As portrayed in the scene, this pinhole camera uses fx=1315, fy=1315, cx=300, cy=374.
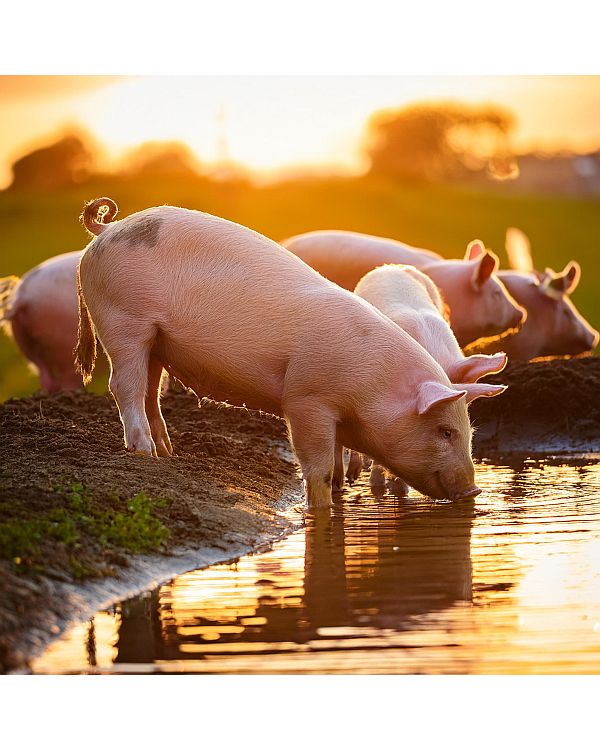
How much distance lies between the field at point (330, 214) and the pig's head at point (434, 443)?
319 centimetres

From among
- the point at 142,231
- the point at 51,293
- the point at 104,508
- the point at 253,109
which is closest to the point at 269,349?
the point at 142,231

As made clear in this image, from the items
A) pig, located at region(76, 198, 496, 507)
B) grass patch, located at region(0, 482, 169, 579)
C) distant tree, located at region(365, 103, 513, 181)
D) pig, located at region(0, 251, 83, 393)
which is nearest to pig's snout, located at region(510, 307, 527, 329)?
distant tree, located at region(365, 103, 513, 181)

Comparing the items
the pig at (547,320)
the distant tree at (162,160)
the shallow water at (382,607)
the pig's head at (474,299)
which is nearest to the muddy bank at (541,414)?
the pig's head at (474,299)

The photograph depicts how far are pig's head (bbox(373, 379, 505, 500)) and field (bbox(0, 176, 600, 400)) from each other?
3188 mm

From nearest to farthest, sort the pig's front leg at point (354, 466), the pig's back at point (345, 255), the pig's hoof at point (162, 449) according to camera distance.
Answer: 1. the pig's hoof at point (162, 449)
2. the pig's front leg at point (354, 466)
3. the pig's back at point (345, 255)

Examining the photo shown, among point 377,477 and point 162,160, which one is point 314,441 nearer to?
point 377,477

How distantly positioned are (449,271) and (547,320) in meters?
2.42

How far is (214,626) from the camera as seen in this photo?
4.35m

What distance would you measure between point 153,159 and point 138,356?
3.76 meters

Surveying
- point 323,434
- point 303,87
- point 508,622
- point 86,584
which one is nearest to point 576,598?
point 508,622

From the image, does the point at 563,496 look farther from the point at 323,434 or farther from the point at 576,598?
the point at 576,598

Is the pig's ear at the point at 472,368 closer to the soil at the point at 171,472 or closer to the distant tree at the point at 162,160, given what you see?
the soil at the point at 171,472

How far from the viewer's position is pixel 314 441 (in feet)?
21.9

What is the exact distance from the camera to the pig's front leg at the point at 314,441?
664 cm
